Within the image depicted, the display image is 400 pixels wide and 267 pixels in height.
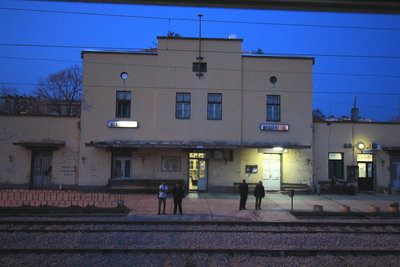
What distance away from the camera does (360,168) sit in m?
21.2

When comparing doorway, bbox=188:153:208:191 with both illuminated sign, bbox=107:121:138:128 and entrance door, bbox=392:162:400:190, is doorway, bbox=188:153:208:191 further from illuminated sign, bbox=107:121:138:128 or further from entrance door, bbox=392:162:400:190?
entrance door, bbox=392:162:400:190

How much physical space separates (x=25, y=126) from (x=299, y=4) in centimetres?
2035

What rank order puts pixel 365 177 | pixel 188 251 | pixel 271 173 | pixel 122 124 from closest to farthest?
pixel 188 251, pixel 122 124, pixel 271 173, pixel 365 177

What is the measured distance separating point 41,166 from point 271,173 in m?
15.8

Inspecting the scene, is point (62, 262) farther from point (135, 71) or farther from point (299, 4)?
point (135, 71)

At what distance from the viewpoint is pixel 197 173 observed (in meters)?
19.9

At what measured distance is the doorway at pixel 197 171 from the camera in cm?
1980

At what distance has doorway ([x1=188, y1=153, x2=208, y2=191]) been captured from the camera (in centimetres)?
1980

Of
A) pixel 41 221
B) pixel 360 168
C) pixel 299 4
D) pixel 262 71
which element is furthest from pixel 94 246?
pixel 360 168

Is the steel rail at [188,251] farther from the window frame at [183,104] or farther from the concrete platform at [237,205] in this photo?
the window frame at [183,104]

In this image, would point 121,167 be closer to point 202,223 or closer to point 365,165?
point 202,223

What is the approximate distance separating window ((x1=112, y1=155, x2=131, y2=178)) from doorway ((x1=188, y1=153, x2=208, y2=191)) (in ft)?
13.8

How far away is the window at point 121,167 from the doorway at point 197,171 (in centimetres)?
422

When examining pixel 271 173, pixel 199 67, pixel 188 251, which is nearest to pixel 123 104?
pixel 199 67
